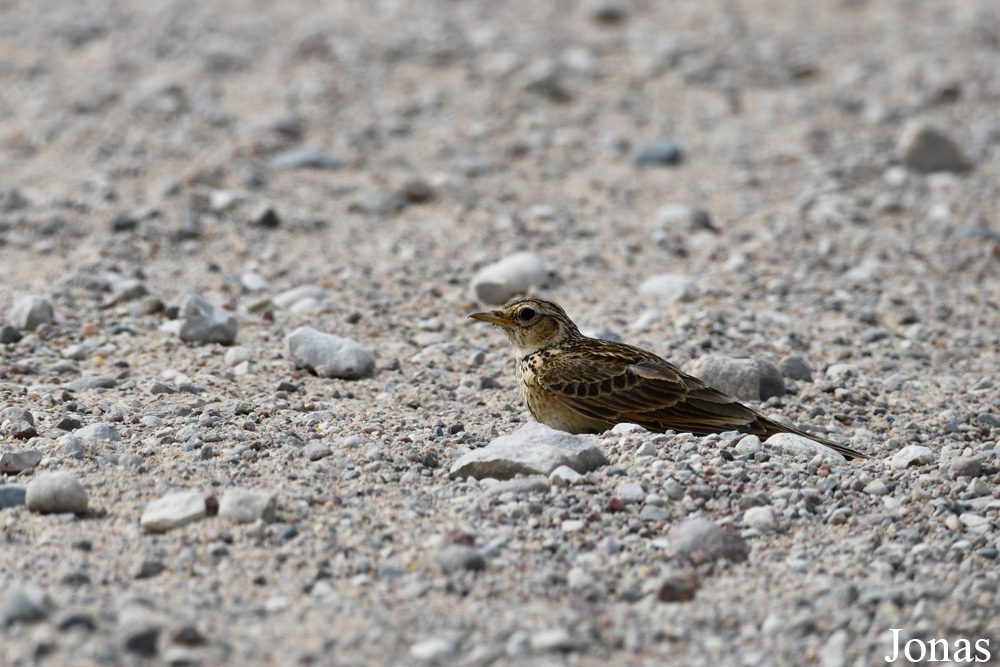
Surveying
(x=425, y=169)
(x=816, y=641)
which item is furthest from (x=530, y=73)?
(x=816, y=641)

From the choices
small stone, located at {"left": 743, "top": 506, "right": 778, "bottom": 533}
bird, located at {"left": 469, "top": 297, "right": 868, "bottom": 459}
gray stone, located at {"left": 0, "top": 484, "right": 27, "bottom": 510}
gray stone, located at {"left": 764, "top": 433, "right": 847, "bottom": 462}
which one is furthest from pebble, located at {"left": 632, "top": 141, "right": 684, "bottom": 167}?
gray stone, located at {"left": 0, "top": 484, "right": 27, "bottom": 510}

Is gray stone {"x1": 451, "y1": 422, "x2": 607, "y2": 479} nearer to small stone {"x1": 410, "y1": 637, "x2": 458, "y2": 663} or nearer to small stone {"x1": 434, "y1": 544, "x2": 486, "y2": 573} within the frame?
small stone {"x1": 434, "y1": 544, "x2": 486, "y2": 573}

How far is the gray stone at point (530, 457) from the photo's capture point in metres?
5.25

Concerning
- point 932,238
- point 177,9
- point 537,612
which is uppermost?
point 177,9

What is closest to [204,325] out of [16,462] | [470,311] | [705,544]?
[470,311]

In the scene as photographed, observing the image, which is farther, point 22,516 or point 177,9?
point 177,9

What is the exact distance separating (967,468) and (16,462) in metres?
4.23

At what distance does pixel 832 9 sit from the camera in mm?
15938

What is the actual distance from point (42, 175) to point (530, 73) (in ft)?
17.5

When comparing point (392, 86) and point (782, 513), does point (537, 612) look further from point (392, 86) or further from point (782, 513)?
point (392, 86)

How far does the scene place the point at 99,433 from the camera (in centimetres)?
562

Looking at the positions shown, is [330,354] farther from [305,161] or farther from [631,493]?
[305,161]

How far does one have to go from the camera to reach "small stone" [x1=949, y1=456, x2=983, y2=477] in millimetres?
5359

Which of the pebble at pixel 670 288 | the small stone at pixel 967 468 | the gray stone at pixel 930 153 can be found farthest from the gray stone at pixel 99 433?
the gray stone at pixel 930 153
